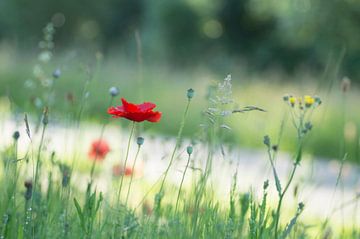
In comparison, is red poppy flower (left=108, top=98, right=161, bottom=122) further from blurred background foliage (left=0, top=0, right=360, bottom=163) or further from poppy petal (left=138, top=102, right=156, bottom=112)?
blurred background foliage (left=0, top=0, right=360, bottom=163)

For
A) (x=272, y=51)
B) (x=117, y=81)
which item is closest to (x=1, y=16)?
(x=272, y=51)

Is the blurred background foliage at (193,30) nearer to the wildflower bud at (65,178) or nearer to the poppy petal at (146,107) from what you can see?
the wildflower bud at (65,178)

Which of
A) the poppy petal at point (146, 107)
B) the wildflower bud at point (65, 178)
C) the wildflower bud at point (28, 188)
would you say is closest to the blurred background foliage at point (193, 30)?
the wildflower bud at point (65, 178)

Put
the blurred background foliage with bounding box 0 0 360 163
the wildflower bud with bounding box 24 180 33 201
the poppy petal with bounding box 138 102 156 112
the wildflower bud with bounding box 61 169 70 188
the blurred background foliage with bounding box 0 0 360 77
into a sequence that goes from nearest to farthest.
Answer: the wildflower bud with bounding box 24 180 33 201
the poppy petal with bounding box 138 102 156 112
the wildflower bud with bounding box 61 169 70 188
the blurred background foliage with bounding box 0 0 360 163
the blurred background foliage with bounding box 0 0 360 77

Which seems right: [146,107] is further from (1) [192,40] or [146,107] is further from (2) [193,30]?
(2) [193,30]

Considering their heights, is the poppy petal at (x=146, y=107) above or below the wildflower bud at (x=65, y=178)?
above

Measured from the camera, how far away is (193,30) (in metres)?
27.3

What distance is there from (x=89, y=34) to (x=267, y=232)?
2887 cm

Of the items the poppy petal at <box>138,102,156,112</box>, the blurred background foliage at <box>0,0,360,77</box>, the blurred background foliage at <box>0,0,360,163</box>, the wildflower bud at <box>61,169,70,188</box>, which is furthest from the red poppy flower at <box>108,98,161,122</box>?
the blurred background foliage at <box>0,0,360,77</box>

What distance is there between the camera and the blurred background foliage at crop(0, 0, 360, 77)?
24703 mm

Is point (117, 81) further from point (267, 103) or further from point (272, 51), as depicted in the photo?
point (272, 51)

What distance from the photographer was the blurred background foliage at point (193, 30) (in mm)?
24703

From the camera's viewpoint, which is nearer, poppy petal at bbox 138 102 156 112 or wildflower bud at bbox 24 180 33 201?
wildflower bud at bbox 24 180 33 201

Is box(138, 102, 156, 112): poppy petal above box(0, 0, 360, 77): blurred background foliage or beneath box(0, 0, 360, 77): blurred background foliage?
beneath
